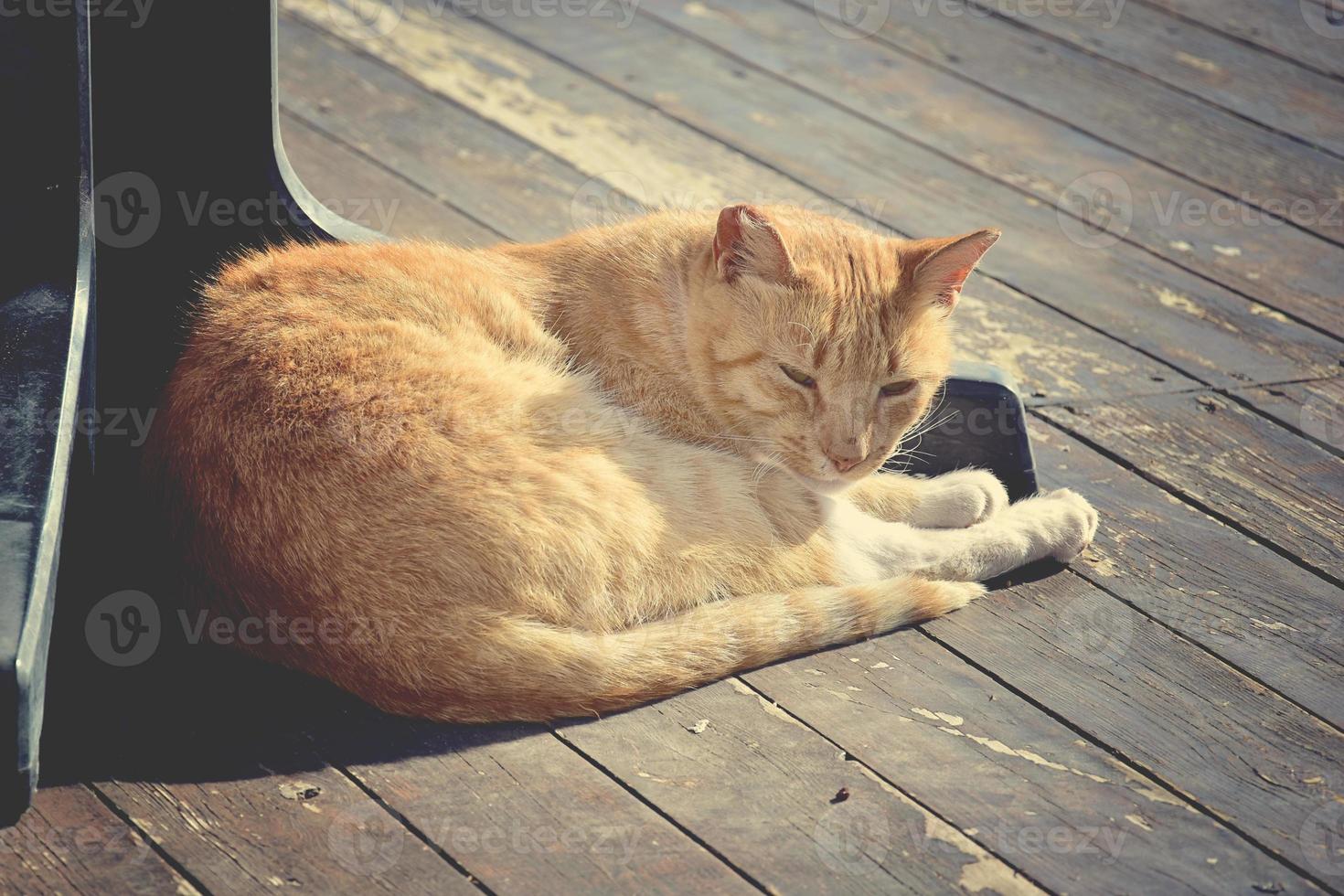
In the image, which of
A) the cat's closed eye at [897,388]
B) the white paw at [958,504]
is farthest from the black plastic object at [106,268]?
the cat's closed eye at [897,388]

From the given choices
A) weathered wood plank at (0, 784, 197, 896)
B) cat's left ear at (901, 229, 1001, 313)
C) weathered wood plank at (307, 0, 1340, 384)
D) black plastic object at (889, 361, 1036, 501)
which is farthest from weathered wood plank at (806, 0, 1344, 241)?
weathered wood plank at (0, 784, 197, 896)

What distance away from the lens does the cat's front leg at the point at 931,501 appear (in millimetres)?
2605

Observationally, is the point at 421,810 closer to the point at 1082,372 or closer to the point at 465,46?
the point at 1082,372

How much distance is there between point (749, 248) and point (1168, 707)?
3.51 feet

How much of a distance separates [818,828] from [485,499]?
0.70 meters

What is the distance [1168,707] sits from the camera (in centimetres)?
219

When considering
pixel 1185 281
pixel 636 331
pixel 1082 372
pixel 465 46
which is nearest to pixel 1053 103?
pixel 1185 281

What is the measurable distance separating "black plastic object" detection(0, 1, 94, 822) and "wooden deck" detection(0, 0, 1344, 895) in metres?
0.33

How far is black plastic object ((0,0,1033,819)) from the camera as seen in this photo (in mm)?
1937
